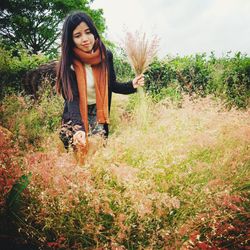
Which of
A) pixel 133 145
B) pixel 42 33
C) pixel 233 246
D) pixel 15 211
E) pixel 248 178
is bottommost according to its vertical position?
pixel 233 246

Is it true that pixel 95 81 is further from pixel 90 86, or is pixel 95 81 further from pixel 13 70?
pixel 13 70

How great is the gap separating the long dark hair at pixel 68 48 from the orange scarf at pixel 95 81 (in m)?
0.07

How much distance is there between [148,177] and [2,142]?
3.45ft

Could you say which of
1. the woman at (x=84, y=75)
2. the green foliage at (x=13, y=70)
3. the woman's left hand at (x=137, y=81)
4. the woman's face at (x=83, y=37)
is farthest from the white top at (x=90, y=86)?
the green foliage at (x=13, y=70)

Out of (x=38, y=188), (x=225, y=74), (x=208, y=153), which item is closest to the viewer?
(x=38, y=188)

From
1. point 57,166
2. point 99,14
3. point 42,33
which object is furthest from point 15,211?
point 99,14

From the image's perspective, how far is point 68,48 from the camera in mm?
2994

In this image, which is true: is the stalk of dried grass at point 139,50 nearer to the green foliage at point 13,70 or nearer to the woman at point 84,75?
the woman at point 84,75

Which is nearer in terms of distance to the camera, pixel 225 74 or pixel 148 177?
pixel 148 177

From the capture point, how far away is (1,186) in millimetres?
2096

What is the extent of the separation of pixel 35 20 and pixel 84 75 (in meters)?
17.0

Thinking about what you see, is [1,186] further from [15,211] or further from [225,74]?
[225,74]

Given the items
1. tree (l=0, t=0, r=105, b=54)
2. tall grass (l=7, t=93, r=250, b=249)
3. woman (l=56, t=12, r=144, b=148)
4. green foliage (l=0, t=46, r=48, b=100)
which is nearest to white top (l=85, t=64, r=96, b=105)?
woman (l=56, t=12, r=144, b=148)

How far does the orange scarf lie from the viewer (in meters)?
3.04
